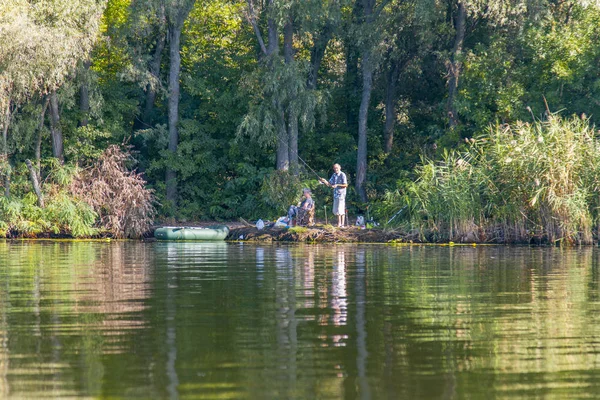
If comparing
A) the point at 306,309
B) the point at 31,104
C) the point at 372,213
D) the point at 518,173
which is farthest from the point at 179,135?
the point at 306,309

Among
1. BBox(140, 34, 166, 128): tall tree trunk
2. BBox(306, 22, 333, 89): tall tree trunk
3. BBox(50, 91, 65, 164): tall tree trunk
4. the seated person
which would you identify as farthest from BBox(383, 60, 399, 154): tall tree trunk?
BBox(50, 91, 65, 164): tall tree trunk

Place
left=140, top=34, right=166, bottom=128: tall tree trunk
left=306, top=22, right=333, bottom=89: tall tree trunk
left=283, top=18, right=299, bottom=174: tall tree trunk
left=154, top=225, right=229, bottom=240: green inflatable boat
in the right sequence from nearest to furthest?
left=154, top=225, right=229, bottom=240: green inflatable boat, left=283, top=18, right=299, bottom=174: tall tree trunk, left=306, top=22, right=333, bottom=89: tall tree trunk, left=140, top=34, right=166, bottom=128: tall tree trunk

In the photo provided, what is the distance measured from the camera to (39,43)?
28.6 metres

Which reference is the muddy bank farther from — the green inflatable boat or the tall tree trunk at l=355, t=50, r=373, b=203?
the tall tree trunk at l=355, t=50, r=373, b=203

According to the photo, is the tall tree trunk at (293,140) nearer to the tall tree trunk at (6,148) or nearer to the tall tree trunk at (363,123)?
the tall tree trunk at (363,123)

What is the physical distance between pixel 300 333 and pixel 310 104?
81.3 ft

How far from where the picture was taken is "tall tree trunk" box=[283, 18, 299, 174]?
1316 inches

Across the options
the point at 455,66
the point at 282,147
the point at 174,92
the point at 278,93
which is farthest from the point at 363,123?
the point at 174,92

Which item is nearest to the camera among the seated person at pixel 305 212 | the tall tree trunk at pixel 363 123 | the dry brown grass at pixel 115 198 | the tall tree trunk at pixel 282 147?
the seated person at pixel 305 212

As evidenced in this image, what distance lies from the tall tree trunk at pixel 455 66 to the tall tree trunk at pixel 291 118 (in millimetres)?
5401

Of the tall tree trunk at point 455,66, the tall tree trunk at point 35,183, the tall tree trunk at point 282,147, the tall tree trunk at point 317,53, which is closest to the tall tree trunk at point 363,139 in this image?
the tall tree trunk at point 317,53

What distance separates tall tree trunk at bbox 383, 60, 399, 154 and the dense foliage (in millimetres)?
76

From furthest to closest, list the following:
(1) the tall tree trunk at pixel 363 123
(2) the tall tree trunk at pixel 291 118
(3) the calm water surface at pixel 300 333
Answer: (1) the tall tree trunk at pixel 363 123
(2) the tall tree trunk at pixel 291 118
(3) the calm water surface at pixel 300 333

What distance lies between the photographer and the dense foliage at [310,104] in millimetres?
26250
